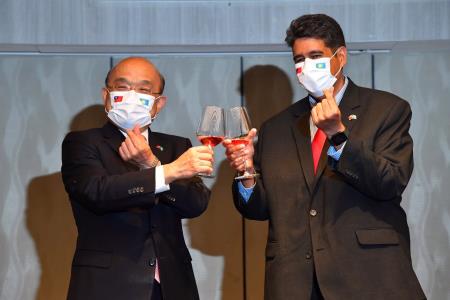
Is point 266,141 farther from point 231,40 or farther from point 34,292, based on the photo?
point 34,292

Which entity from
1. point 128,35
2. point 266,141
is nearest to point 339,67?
point 266,141

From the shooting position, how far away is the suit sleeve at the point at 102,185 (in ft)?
9.07

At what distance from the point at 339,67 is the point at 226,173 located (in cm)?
162

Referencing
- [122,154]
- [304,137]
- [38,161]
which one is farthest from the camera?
[38,161]

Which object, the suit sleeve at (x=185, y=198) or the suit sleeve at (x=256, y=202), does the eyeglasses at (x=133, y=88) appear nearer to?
the suit sleeve at (x=185, y=198)

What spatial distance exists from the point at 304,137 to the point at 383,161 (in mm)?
375

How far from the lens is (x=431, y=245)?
4.43 m

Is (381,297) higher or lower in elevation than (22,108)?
lower

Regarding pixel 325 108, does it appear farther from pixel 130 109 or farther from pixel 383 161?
pixel 130 109

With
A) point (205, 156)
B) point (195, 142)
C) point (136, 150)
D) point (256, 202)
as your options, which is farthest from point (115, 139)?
point (195, 142)

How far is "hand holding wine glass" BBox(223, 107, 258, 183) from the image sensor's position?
108 inches

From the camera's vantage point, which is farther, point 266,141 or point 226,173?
point 226,173

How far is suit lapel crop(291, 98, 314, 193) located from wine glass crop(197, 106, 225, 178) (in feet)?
1.11

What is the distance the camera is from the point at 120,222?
2873mm
